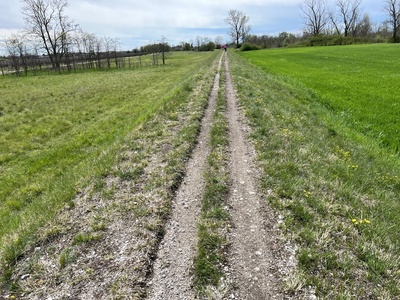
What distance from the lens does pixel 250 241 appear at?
349 cm

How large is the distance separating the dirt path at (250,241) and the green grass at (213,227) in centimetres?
15

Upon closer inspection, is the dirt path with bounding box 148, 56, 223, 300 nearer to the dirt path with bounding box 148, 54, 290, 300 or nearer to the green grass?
the dirt path with bounding box 148, 54, 290, 300

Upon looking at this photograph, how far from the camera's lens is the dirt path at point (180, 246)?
→ 287 cm

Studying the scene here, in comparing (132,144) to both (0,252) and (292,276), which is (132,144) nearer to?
(0,252)

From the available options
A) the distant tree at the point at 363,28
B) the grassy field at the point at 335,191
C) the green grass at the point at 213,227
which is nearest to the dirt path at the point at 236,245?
the green grass at the point at 213,227

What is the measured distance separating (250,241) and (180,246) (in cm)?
100

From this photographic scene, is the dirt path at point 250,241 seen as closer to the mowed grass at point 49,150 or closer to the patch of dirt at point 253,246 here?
the patch of dirt at point 253,246

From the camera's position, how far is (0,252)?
11.5 ft

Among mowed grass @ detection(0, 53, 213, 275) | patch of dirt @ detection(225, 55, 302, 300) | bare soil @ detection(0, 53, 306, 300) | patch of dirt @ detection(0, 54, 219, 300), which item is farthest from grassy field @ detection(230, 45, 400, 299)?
mowed grass @ detection(0, 53, 213, 275)

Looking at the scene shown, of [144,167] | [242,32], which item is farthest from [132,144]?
[242,32]

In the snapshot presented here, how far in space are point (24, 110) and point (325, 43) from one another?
282 feet

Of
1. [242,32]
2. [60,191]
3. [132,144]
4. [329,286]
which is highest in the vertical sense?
[242,32]

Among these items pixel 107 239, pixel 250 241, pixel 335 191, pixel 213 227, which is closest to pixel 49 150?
pixel 107 239

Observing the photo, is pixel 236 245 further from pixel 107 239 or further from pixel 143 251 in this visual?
pixel 107 239
